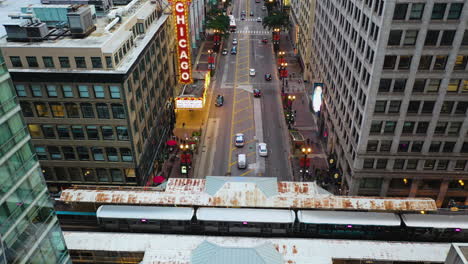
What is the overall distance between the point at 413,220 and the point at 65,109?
48.0 m

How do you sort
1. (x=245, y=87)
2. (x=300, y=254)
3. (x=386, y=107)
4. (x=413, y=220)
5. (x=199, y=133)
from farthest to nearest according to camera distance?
1. (x=245, y=87)
2. (x=199, y=133)
3. (x=386, y=107)
4. (x=413, y=220)
5. (x=300, y=254)

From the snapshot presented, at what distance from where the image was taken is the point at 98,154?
56.2m

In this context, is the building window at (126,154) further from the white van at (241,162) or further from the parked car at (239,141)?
the parked car at (239,141)

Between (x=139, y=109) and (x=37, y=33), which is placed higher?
(x=37, y=33)

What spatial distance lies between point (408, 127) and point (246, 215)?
83.8 ft

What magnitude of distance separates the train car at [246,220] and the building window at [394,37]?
24.1 meters

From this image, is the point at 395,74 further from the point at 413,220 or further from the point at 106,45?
the point at 106,45

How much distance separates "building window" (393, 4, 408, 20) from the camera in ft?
141

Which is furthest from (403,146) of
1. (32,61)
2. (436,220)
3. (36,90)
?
(32,61)

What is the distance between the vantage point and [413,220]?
44.6 m

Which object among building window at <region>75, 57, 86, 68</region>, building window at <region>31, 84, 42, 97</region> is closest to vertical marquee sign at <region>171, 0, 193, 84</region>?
building window at <region>75, 57, 86, 68</region>

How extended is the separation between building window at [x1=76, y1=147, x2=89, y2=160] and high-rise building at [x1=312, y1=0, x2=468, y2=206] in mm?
39963

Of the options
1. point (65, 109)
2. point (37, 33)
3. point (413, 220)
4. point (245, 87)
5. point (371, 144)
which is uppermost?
point (37, 33)

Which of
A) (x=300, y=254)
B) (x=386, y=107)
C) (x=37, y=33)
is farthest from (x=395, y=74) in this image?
(x=37, y=33)
